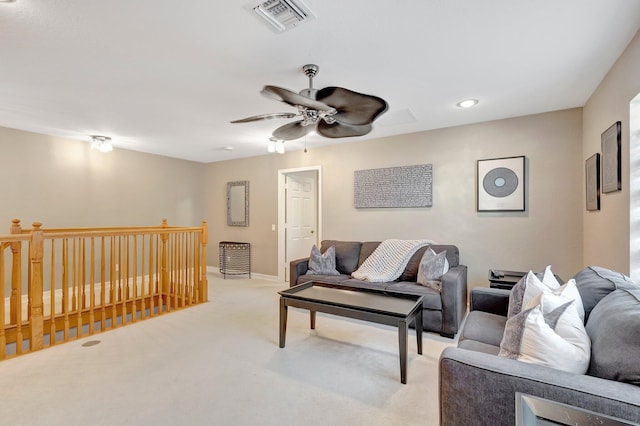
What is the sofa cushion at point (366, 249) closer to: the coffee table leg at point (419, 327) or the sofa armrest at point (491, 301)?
the coffee table leg at point (419, 327)

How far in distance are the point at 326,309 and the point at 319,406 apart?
0.79 meters

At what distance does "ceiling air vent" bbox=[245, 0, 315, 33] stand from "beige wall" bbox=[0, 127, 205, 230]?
14.9 feet

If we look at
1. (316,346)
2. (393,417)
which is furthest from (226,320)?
(393,417)

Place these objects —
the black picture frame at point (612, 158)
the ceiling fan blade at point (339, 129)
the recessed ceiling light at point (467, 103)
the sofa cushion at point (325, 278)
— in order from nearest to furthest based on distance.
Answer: the black picture frame at point (612, 158), the ceiling fan blade at point (339, 129), the recessed ceiling light at point (467, 103), the sofa cushion at point (325, 278)

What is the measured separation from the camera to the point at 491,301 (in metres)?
2.46

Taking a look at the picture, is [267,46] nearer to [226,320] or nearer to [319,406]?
[319,406]

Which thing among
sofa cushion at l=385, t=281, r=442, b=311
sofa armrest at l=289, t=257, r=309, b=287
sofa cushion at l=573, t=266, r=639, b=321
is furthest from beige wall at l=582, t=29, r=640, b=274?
sofa armrest at l=289, t=257, r=309, b=287

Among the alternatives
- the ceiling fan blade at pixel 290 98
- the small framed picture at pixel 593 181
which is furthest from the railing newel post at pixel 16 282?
the small framed picture at pixel 593 181

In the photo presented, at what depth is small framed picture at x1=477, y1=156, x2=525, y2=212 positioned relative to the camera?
3.58 m

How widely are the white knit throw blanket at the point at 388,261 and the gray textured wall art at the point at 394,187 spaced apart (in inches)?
25.4

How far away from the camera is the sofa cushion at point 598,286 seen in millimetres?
1599

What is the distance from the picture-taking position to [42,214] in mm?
4398

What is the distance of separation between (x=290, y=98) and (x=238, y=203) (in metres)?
4.65

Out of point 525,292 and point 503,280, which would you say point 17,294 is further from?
point 503,280
